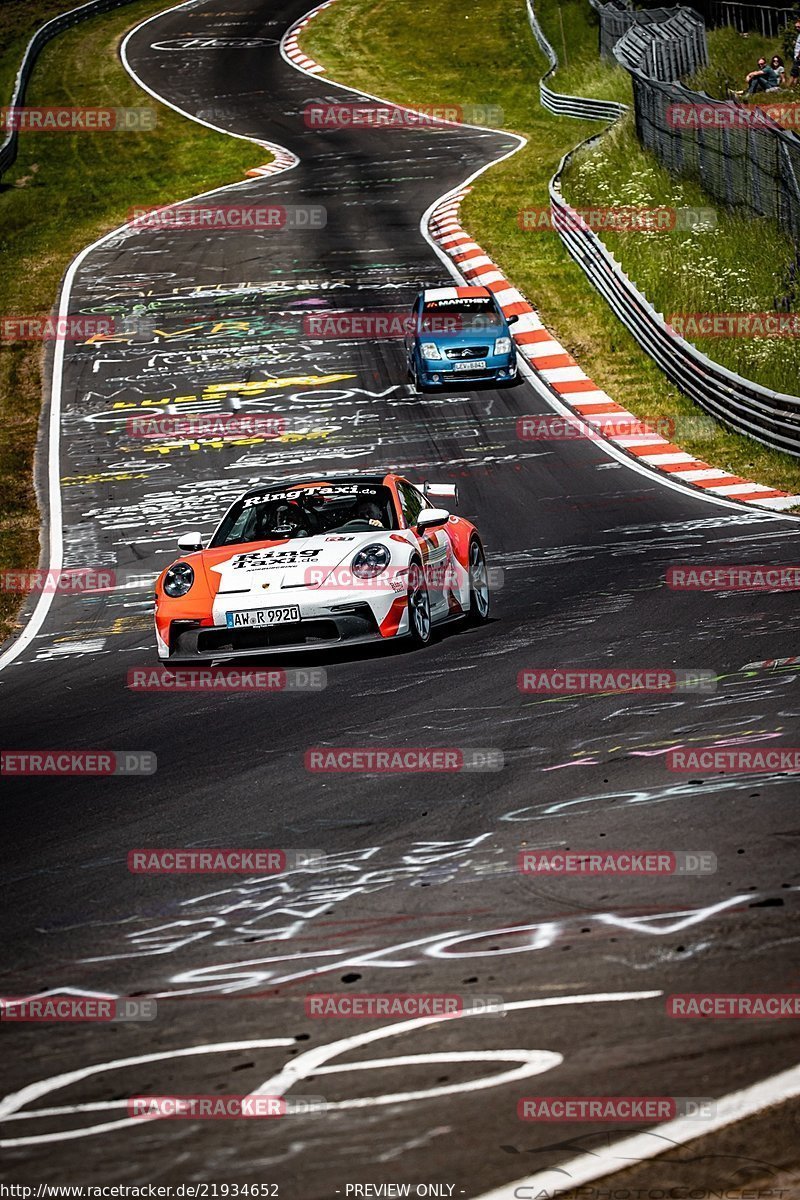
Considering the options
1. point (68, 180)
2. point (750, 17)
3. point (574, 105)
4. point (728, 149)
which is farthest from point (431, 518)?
point (574, 105)

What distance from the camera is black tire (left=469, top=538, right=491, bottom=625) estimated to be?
458 inches

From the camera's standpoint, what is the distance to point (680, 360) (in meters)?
23.1

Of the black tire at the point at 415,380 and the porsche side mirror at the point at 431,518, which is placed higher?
the porsche side mirror at the point at 431,518

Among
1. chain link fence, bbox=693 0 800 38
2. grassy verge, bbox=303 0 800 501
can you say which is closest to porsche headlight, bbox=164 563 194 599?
grassy verge, bbox=303 0 800 501

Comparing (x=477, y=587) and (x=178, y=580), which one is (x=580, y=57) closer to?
(x=477, y=587)

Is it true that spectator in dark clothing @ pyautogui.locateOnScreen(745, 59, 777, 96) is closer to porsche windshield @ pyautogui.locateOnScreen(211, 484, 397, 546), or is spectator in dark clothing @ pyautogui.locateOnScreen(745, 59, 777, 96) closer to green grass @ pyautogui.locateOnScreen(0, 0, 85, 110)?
porsche windshield @ pyautogui.locateOnScreen(211, 484, 397, 546)

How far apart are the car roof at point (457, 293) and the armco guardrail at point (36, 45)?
2035cm

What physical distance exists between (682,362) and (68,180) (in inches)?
951

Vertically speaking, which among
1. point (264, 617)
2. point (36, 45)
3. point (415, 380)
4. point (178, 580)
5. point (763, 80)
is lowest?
point (415, 380)

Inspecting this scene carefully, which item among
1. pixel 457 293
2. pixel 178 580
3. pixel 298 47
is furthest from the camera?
pixel 298 47

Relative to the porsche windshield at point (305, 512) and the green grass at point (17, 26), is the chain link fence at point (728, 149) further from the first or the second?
the green grass at point (17, 26)

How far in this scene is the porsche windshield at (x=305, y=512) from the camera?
11.2 meters

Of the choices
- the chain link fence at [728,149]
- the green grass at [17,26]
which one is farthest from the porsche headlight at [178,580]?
the green grass at [17,26]

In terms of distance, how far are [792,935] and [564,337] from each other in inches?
922
